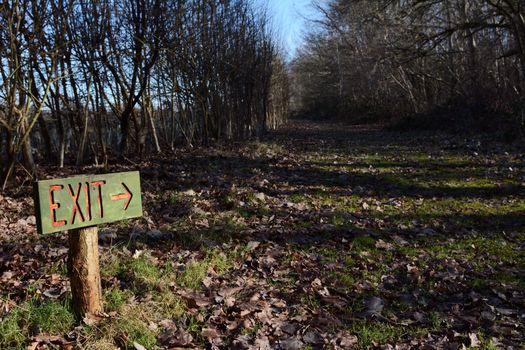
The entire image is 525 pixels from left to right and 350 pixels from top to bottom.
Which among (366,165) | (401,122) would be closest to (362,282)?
Result: (366,165)

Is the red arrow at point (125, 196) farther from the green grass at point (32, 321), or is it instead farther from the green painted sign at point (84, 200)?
the green grass at point (32, 321)

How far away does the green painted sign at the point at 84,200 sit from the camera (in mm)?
2723

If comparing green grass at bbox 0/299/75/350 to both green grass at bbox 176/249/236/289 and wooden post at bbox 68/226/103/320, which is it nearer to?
wooden post at bbox 68/226/103/320

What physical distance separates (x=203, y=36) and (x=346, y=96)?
28.8 metres

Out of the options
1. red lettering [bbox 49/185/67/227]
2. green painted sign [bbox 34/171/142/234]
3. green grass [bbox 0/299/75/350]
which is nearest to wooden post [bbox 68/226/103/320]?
green grass [bbox 0/299/75/350]

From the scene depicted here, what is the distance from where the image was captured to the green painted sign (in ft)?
8.93

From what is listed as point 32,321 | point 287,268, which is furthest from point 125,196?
point 287,268

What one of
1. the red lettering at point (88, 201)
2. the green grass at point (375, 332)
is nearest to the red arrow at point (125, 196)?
the red lettering at point (88, 201)

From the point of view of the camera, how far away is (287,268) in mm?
4793

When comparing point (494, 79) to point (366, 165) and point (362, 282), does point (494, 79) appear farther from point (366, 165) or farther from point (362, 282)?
point (362, 282)

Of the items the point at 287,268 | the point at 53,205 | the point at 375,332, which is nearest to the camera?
the point at 53,205

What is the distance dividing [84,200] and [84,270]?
1.97 ft

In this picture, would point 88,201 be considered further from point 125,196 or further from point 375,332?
point 375,332

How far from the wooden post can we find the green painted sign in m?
0.21
